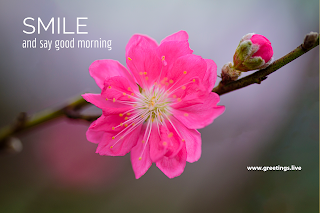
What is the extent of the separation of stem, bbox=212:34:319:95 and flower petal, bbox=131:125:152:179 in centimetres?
33

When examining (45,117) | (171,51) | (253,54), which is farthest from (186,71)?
(45,117)

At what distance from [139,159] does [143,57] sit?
0.35 meters

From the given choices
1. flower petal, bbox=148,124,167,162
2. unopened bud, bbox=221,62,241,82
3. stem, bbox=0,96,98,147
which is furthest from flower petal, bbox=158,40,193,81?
stem, bbox=0,96,98,147

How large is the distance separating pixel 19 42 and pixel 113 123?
2093 millimetres

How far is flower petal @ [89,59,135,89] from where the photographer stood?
0.74m

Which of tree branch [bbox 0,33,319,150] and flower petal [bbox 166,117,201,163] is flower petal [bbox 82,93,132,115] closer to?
tree branch [bbox 0,33,319,150]

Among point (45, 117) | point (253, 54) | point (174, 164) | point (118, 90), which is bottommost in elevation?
point (174, 164)

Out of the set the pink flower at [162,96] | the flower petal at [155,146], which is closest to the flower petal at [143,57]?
the pink flower at [162,96]

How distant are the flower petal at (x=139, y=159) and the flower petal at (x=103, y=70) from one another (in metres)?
0.26

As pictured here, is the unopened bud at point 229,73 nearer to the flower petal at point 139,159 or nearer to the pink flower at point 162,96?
the pink flower at point 162,96

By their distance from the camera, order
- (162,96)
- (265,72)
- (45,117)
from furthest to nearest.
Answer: (45,117)
(162,96)
(265,72)

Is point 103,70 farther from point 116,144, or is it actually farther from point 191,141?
point 191,141

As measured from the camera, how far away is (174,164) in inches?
29.2

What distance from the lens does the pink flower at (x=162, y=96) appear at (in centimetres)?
69
